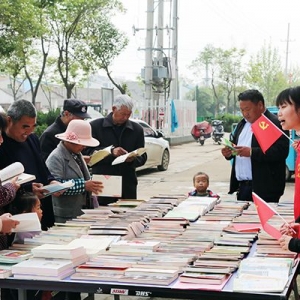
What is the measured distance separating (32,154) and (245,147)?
178cm

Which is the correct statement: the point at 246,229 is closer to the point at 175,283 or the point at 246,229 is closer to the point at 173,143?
the point at 175,283

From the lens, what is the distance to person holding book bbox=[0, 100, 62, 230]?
4008 mm

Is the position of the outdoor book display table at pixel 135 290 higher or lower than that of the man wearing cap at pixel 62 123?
lower

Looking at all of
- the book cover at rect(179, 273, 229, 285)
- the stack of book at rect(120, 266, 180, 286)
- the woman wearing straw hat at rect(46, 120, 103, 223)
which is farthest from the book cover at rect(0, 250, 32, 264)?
the woman wearing straw hat at rect(46, 120, 103, 223)

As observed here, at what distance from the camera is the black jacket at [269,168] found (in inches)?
193

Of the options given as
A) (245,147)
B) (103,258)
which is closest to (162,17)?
(245,147)

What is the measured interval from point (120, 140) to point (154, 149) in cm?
916

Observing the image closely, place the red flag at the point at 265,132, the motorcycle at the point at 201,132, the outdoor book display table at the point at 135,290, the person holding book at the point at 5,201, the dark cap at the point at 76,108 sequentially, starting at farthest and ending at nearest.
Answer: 1. the motorcycle at the point at 201,132
2. the dark cap at the point at 76,108
3. the red flag at the point at 265,132
4. the person holding book at the point at 5,201
5. the outdoor book display table at the point at 135,290

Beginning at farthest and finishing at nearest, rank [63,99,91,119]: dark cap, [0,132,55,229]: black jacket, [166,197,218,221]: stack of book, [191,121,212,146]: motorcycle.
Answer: [191,121,212,146]: motorcycle, [63,99,91,119]: dark cap, [166,197,218,221]: stack of book, [0,132,55,229]: black jacket

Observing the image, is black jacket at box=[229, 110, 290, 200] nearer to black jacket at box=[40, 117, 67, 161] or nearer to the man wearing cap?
the man wearing cap

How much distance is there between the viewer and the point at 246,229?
3695 millimetres

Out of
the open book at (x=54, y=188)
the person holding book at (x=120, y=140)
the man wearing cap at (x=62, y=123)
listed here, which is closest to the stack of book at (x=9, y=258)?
the open book at (x=54, y=188)

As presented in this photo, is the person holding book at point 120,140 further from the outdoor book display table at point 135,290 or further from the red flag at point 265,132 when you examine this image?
the outdoor book display table at point 135,290

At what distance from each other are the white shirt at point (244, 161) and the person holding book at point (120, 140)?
2.86 feet
